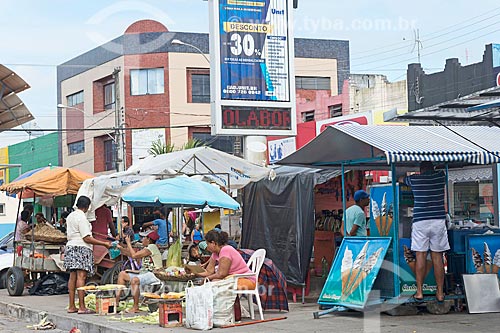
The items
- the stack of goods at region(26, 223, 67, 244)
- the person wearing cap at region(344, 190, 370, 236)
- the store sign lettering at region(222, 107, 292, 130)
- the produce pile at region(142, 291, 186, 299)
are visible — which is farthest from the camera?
the store sign lettering at region(222, 107, 292, 130)

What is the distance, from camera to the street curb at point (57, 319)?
1186 cm

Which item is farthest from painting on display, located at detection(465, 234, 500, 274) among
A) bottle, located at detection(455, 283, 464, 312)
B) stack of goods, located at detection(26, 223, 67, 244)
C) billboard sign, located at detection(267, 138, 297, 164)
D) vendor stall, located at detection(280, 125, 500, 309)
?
billboard sign, located at detection(267, 138, 297, 164)

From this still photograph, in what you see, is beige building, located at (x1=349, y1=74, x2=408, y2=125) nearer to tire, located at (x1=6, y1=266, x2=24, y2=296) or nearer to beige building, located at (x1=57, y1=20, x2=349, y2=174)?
beige building, located at (x1=57, y1=20, x2=349, y2=174)

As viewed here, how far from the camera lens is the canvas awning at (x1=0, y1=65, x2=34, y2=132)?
12.9 m

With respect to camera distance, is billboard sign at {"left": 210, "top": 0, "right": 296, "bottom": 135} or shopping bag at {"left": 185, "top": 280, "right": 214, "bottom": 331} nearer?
shopping bag at {"left": 185, "top": 280, "right": 214, "bottom": 331}

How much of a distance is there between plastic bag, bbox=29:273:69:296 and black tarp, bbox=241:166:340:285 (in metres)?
3.92

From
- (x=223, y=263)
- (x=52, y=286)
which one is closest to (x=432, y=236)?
(x=223, y=263)

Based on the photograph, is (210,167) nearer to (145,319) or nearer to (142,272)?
(142,272)

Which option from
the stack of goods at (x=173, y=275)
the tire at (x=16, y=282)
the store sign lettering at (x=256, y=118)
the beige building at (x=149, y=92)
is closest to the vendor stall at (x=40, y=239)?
the tire at (x=16, y=282)

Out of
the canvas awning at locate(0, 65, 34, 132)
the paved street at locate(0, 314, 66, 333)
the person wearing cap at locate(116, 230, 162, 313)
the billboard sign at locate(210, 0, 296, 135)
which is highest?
the billboard sign at locate(210, 0, 296, 135)

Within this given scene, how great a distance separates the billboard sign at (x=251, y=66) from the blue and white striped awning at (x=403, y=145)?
215 inches

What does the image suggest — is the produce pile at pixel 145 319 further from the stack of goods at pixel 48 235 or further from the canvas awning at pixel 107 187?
the stack of goods at pixel 48 235

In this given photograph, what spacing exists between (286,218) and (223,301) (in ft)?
13.4

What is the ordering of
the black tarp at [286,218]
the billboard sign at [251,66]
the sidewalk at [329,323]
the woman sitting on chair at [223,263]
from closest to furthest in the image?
the sidewalk at [329,323] < the woman sitting on chair at [223,263] < the black tarp at [286,218] < the billboard sign at [251,66]
